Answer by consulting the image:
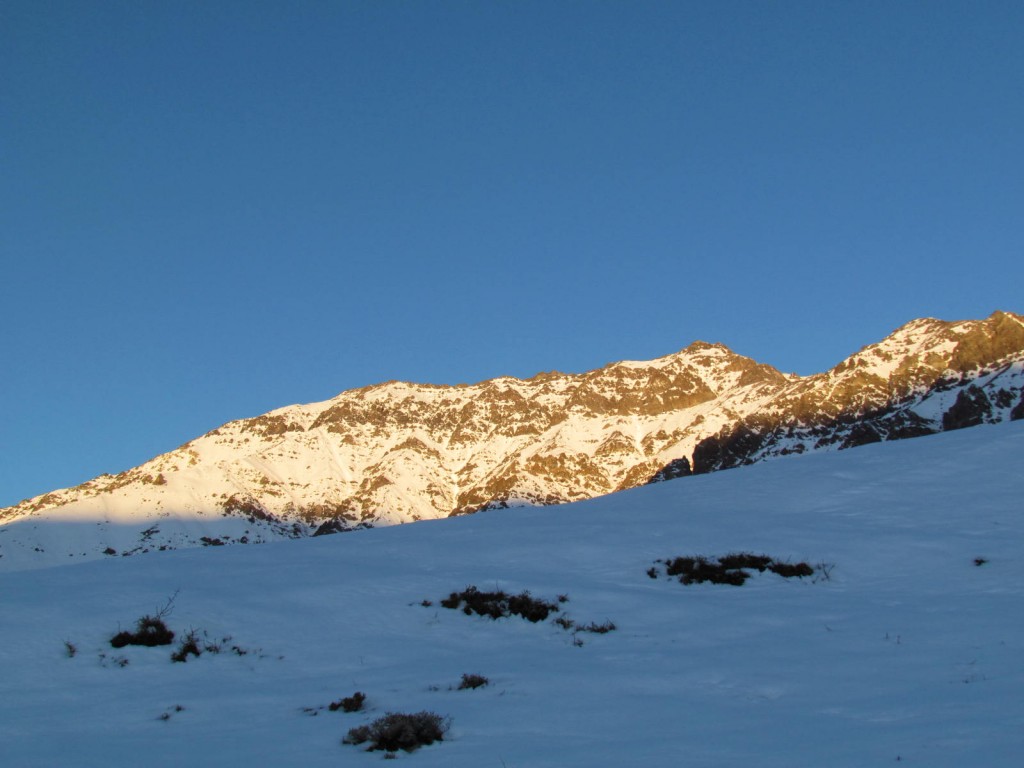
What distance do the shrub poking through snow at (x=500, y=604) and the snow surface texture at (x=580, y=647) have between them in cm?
29

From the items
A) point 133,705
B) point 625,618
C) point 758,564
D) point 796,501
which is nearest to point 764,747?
point 625,618

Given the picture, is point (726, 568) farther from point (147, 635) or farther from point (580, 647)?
point (147, 635)

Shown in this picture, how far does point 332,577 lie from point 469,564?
360 cm

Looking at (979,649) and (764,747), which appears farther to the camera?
(979,649)

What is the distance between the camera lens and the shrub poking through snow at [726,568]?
759 inches

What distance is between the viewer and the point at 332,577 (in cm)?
1955

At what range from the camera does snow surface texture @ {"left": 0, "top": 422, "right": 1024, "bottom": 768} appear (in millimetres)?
9867

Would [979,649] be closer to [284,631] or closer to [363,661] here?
[363,661]

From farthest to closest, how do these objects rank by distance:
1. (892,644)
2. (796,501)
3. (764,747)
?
(796,501)
(892,644)
(764,747)

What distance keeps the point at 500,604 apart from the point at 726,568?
6.00 m

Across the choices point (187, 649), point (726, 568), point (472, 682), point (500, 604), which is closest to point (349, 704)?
point (472, 682)

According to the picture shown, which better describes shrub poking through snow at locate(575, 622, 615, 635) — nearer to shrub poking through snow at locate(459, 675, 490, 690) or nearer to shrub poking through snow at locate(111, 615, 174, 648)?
shrub poking through snow at locate(459, 675, 490, 690)

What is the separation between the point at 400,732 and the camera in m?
10.2

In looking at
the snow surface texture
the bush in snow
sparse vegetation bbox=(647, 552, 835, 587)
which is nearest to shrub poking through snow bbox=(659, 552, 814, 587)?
A: sparse vegetation bbox=(647, 552, 835, 587)
